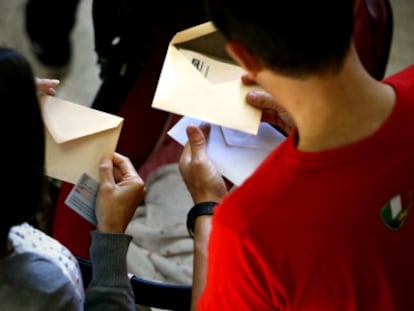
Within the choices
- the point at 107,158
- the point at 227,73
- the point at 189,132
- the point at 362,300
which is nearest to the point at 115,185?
the point at 107,158

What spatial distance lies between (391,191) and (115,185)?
0.43 m

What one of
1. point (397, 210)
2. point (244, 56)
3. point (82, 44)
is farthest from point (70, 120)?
point (82, 44)

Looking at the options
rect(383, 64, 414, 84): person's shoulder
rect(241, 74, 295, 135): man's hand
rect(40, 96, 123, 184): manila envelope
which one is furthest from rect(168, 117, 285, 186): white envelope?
rect(383, 64, 414, 84): person's shoulder

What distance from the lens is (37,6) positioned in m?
1.51

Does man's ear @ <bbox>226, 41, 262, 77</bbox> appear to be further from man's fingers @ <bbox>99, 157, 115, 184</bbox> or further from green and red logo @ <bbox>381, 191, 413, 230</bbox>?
man's fingers @ <bbox>99, 157, 115, 184</bbox>

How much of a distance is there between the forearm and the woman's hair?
1.08 feet

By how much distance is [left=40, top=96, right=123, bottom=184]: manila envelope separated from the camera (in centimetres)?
88

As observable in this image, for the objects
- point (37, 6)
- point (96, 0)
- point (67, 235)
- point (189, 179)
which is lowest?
point (67, 235)

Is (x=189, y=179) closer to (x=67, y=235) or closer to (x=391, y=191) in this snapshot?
(x=67, y=235)

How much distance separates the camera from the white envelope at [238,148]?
93 centimetres

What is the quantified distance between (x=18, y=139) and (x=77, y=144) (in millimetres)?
313

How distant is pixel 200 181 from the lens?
3.04 feet

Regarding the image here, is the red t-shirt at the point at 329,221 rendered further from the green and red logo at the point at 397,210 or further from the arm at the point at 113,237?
the arm at the point at 113,237

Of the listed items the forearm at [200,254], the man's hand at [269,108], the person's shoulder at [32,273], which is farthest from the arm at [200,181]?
the person's shoulder at [32,273]
